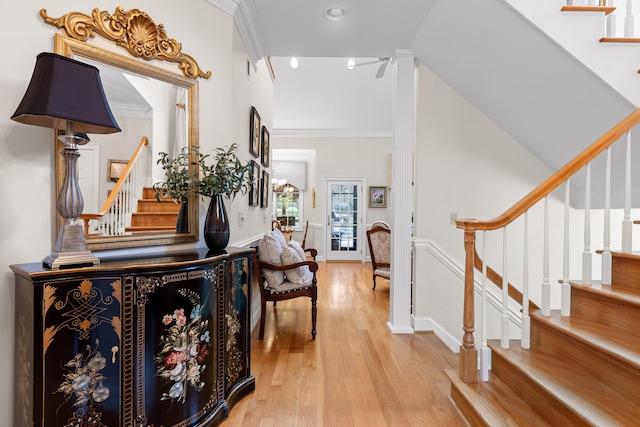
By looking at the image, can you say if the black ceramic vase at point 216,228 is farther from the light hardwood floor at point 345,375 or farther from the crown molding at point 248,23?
the crown molding at point 248,23

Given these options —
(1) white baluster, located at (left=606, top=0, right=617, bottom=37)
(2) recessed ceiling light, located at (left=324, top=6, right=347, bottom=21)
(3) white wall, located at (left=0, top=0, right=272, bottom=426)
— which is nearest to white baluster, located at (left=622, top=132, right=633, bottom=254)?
(1) white baluster, located at (left=606, top=0, right=617, bottom=37)

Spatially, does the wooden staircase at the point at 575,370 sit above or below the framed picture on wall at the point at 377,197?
below

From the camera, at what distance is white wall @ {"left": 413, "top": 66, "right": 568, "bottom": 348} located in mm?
3240

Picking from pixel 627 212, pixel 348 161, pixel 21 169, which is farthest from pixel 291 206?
pixel 627 212

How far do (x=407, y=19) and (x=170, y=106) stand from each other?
81.5 inches

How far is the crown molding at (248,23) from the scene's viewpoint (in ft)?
7.77

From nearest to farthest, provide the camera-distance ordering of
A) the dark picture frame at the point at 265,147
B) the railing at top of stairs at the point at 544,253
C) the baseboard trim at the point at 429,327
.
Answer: the railing at top of stairs at the point at 544,253 < the baseboard trim at the point at 429,327 < the dark picture frame at the point at 265,147

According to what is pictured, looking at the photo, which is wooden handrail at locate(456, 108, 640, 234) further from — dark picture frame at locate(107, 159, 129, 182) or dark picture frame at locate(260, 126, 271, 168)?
dark picture frame at locate(260, 126, 271, 168)

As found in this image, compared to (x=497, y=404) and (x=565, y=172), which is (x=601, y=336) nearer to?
(x=497, y=404)

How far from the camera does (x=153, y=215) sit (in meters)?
2.00

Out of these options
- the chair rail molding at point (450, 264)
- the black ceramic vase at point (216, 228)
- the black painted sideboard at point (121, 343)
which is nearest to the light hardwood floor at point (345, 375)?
the black painted sideboard at point (121, 343)

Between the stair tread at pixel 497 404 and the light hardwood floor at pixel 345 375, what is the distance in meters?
0.18

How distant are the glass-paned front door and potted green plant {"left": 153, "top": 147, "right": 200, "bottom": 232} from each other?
5.85 metres

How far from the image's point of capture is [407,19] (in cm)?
276
